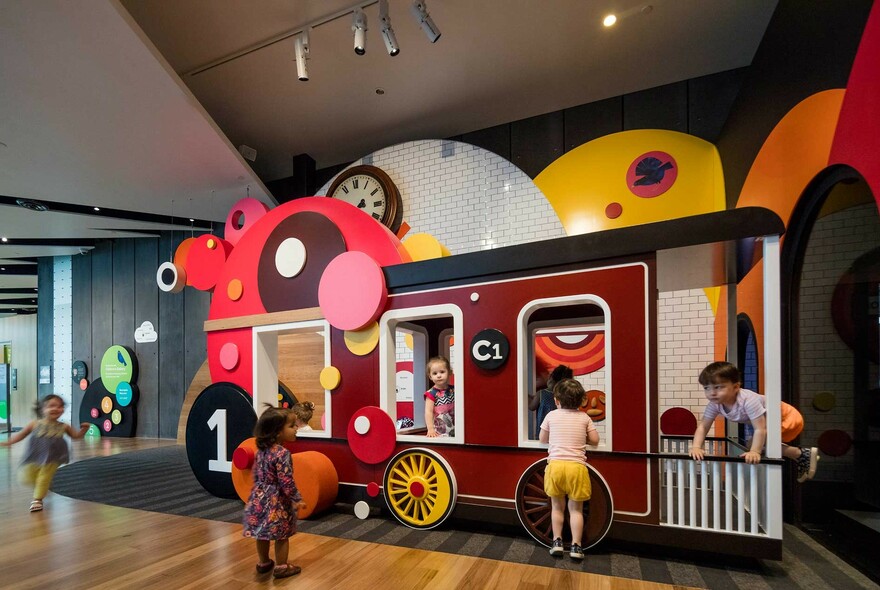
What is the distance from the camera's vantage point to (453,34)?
4.82 metres

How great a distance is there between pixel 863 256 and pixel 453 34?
13.4ft

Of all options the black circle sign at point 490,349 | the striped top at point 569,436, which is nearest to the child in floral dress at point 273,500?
the black circle sign at point 490,349

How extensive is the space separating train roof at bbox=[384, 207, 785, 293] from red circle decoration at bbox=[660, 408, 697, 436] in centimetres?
127

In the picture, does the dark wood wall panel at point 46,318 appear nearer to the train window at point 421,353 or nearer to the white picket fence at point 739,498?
the train window at point 421,353

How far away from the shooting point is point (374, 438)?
355 centimetres

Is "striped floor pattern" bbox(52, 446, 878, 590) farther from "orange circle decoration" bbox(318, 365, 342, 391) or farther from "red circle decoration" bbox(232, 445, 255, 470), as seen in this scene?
"orange circle decoration" bbox(318, 365, 342, 391)

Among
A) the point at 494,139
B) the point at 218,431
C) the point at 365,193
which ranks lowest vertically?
the point at 218,431

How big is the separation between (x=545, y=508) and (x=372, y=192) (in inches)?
199

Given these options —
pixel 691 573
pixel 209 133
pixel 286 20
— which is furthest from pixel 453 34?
pixel 691 573

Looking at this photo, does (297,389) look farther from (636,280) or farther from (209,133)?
(636,280)

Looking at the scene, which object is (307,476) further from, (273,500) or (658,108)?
(658,108)

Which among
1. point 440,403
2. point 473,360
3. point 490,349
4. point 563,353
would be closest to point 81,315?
point 440,403

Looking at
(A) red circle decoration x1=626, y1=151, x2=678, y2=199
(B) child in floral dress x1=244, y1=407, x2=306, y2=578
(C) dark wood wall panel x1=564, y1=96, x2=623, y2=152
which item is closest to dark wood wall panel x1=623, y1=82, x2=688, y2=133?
(C) dark wood wall panel x1=564, y1=96, x2=623, y2=152

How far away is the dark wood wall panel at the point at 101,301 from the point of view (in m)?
9.58
